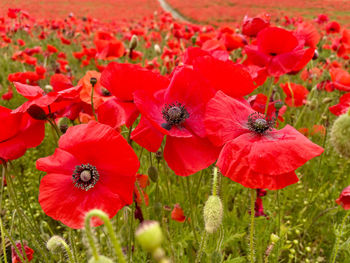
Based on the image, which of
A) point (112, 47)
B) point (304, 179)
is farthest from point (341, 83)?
point (112, 47)

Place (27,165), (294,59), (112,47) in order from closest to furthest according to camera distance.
→ (294,59)
(112,47)
(27,165)

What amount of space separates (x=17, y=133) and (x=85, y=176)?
368 millimetres

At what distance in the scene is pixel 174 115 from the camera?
1030 millimetres

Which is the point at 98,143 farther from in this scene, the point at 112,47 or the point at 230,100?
the point at 112,47

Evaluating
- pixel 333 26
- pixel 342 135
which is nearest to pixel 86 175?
pixel 342 135

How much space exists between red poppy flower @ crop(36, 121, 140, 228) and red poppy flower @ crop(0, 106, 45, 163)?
0.60 feet

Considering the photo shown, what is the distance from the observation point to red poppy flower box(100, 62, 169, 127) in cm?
96

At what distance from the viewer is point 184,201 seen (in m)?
2.05

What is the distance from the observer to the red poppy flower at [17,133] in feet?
3.35

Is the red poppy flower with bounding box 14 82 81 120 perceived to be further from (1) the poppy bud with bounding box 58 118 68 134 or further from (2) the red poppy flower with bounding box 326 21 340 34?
(2) the red poppy flower with bounding box 326 21 340 34

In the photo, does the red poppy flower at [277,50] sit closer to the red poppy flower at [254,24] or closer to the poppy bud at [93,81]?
the red poppy flower at [254,24]

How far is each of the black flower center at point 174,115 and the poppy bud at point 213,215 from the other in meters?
0.29

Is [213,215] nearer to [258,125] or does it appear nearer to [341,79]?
[258,125]

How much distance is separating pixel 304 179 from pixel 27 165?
260cm
